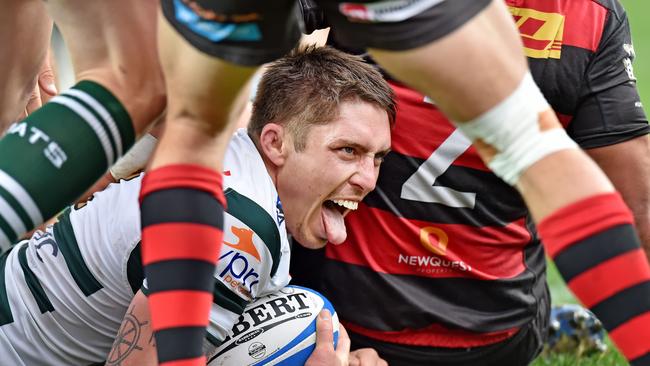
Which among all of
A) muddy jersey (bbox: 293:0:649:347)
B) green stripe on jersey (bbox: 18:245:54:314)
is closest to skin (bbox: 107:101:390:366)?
muddy jersey (bbox: 293:0:649:347)

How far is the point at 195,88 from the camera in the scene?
2.08 m

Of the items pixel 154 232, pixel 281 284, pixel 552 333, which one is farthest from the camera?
pixel 552 333

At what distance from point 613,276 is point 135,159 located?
2.13m

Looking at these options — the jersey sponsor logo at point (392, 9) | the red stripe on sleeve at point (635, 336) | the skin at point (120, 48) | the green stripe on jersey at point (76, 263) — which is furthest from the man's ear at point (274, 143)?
the red stripe on sleeve at point (635, 336)

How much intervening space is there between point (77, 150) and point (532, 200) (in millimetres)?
846

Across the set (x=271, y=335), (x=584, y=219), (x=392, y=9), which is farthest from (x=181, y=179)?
(x=271, y=335)

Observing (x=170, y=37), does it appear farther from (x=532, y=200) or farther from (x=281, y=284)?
(x=281, y=284)

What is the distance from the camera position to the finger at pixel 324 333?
11.4 ft

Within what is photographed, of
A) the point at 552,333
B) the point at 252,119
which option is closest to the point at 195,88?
the point at 252,119

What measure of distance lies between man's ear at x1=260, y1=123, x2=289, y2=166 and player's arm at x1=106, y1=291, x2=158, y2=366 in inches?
28.2

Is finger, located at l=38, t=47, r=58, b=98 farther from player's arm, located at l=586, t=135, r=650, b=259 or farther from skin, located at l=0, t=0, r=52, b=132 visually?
player's arm, located at l=586, t=135, r=650, b=259

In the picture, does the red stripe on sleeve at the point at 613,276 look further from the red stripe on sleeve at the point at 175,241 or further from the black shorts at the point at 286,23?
the red stripe on sleeve at the point at 175,241

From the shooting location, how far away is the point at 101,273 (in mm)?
3287

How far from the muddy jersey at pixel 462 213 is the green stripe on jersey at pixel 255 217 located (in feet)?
2.71
